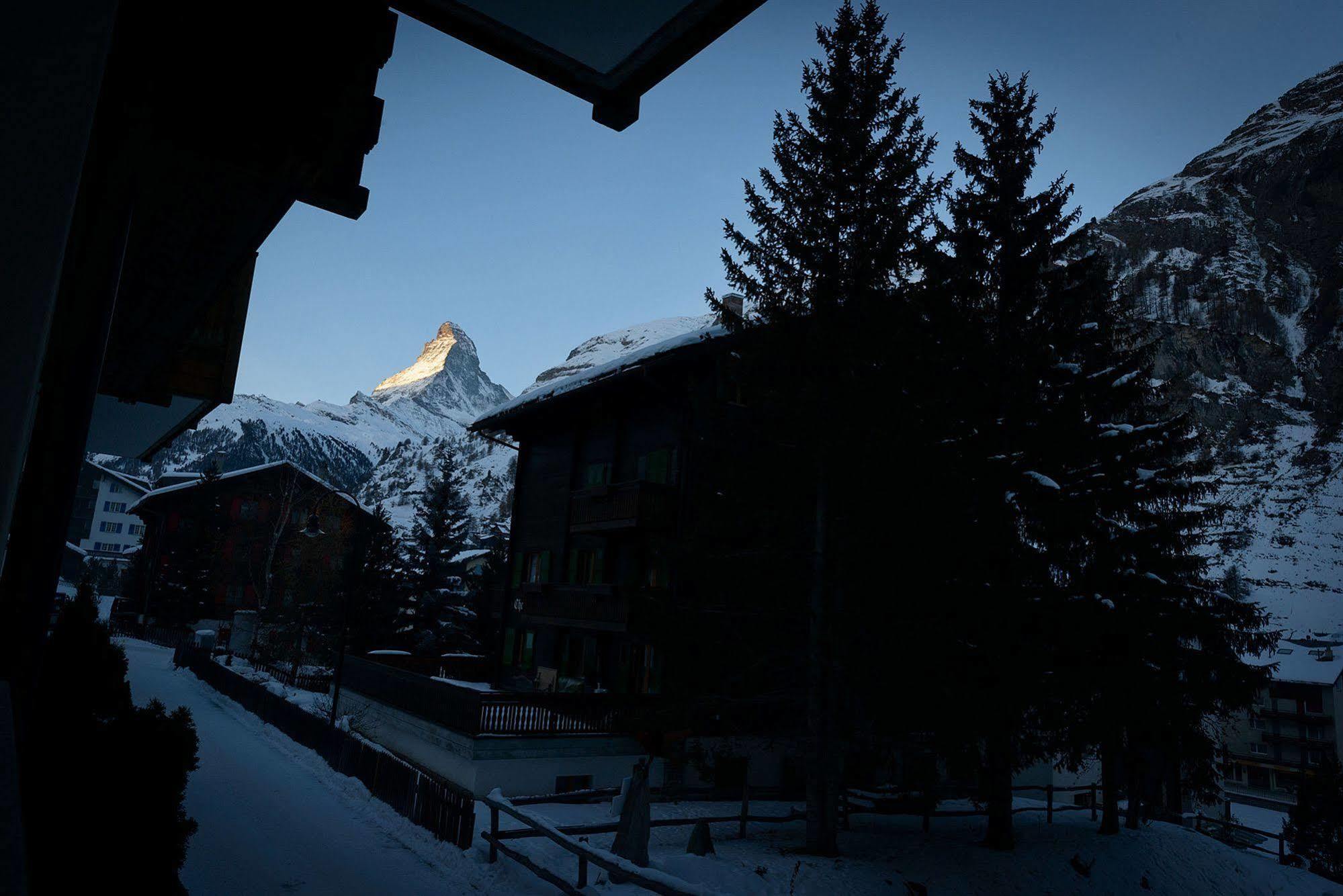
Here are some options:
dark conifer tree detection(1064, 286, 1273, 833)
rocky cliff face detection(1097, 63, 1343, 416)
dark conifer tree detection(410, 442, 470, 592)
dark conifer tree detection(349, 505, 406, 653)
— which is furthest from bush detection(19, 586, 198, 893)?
rocky cliff face detection(1097, 63, 1343, 416)

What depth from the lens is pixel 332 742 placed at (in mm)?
18625

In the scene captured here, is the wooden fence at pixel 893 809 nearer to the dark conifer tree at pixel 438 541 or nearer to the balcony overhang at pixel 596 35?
the balcony overhang at pixel 596 35

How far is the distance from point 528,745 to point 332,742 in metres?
4.73

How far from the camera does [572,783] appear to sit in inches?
739

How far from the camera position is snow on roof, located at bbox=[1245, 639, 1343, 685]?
64.8m

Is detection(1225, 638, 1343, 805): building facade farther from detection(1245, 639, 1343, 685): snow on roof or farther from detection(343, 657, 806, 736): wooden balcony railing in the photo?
detection(343, 657, 806, 736): wooden balcony railing

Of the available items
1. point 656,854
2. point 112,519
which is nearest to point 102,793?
point 656,854

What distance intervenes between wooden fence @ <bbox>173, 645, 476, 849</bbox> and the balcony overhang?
13.3 m

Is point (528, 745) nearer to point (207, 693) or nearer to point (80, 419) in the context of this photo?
point (80, 419)

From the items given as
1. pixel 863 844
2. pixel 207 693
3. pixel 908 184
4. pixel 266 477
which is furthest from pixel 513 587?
pixel 266 477

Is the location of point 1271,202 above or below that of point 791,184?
above

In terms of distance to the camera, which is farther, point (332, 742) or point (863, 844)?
point (332, 742)

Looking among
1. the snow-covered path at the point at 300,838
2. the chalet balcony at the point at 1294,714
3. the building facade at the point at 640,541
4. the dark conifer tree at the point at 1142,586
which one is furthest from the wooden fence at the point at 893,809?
the chalet balcony at the point at 1294,714

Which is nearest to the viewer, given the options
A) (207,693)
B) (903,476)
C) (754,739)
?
(903,476)
